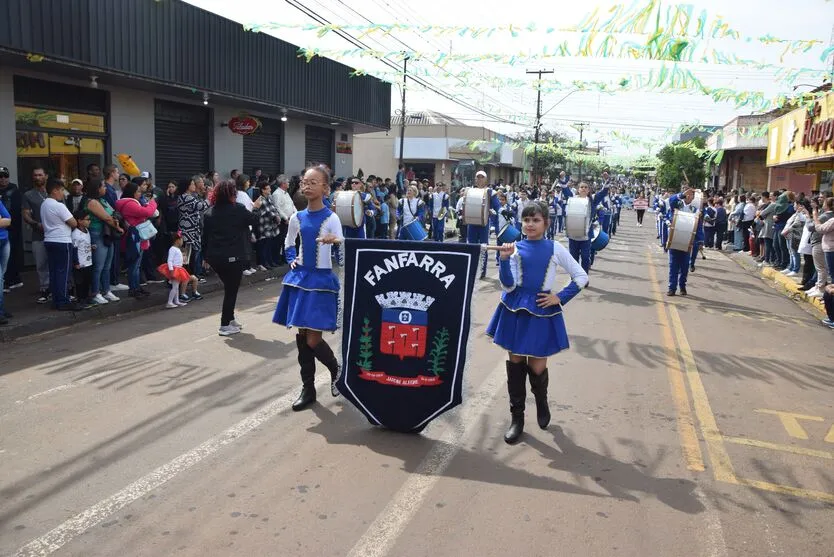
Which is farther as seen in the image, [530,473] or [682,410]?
[682,410]

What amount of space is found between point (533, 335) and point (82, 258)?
6.82m

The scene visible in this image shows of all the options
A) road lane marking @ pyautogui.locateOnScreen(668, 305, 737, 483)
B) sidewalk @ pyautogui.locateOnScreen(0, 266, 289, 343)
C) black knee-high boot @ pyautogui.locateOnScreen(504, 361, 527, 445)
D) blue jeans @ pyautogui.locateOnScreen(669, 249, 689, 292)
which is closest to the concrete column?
sidewalk @ pyautogui.locateOnScreen(0, 266, 289, 343)

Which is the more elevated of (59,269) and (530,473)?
(59,269)

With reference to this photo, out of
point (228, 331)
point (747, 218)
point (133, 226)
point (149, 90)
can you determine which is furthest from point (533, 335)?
point (747, 218)

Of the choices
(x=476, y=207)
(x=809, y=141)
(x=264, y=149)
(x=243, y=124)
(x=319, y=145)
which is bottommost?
(x=476, y=207)

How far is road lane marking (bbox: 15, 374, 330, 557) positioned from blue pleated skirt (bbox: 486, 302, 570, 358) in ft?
6.53

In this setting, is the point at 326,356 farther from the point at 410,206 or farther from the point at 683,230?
the point at 410,206

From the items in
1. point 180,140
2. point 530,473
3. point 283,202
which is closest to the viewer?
point 530,473

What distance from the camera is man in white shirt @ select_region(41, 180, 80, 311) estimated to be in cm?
927

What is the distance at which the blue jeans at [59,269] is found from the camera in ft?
30.8

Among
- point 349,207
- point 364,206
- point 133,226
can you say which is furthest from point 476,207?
point 133,226

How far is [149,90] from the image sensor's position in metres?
14.7

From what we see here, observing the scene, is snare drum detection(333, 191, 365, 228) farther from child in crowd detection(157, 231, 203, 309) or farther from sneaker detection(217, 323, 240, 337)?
sneaker detection(217, 323, 240, 337)

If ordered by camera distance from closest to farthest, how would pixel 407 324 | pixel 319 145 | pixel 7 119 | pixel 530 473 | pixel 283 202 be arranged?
pixel 530 473 → pixel 407 324 → pixel 7 119 → pixel 283 202 → pixel 319 145
